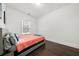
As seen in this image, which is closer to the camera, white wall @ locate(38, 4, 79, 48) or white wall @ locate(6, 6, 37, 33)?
white wall @ locate(6, 6, 37, 33)

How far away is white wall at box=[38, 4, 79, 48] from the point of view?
3219 millimetres

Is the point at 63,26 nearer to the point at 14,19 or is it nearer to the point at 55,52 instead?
the point at 55,52

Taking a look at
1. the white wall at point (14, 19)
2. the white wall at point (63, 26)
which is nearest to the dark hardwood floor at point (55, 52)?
the white wall at point (63, 26)

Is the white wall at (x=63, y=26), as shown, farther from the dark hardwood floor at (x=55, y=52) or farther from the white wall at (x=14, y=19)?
the white wall at (x=14, y=19)

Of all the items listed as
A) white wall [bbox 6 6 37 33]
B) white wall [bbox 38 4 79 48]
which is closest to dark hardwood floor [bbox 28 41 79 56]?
white wall [bbox 38 4 79 48]

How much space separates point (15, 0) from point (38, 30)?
2.31 meters

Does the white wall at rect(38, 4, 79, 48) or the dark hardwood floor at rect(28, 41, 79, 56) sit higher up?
the white wall at rect(38, 4, 79, 48)

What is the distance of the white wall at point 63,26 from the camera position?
10.6 ft

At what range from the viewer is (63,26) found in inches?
147

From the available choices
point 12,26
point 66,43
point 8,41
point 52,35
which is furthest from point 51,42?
point 8,41

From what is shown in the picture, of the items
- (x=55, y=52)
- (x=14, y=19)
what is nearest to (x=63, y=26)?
(x=55, y=52)

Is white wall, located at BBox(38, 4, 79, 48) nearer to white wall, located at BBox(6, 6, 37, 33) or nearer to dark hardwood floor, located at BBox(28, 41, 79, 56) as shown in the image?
dark hardwood floor, located at BBox(28, 41, 79, 56)

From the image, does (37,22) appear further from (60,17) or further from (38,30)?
(60,17)

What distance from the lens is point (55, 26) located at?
4.14 m
